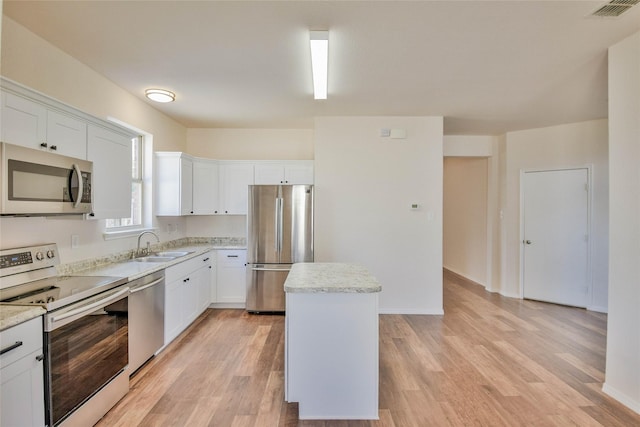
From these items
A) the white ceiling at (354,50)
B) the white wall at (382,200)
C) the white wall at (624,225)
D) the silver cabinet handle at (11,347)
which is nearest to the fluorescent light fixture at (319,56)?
the white ceiling at (354,50)

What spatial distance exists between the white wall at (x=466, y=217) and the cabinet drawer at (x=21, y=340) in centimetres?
576

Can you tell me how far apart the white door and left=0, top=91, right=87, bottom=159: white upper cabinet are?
18.7ft

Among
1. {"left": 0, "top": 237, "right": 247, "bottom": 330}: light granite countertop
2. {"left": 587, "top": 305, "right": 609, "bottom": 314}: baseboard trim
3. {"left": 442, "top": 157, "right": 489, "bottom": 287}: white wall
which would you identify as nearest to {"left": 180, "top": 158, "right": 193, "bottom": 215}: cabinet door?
{"left": 0, "top": 237, "right": 247, "bottom": 330}: light granite countertop

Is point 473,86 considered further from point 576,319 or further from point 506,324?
point 576,319

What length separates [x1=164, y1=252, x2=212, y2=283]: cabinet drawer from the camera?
3.03 meters

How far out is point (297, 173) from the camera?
171 inches

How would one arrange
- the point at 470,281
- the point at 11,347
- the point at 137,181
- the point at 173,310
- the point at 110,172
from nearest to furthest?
the point at 11,347
the point at 110,172
the point at 173,310
the point at 137,181
the point at 470,281

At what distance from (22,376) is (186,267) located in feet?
6.32

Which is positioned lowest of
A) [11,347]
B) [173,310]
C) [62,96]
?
[173,310]

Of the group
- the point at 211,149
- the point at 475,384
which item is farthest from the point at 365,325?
the point at 211,149

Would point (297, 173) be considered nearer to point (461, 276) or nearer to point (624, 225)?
point (624, 225)

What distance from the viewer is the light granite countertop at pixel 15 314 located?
142cm

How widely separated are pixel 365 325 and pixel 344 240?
6.98 ft

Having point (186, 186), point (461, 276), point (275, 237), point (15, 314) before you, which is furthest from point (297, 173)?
point (461, 276)
